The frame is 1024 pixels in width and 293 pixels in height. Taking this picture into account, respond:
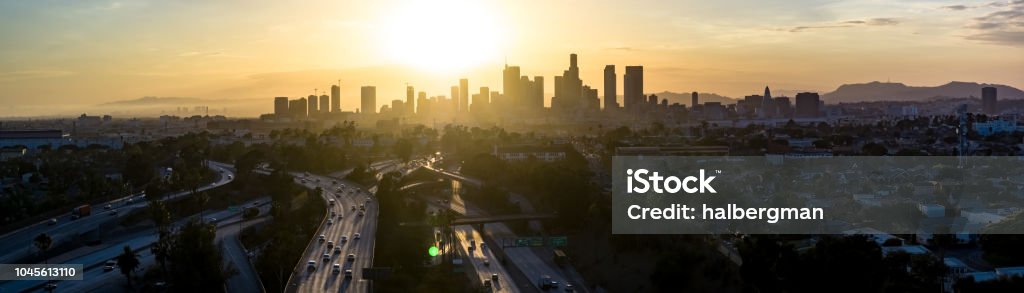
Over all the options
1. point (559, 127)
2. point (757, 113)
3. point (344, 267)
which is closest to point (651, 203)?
point (344, 267)

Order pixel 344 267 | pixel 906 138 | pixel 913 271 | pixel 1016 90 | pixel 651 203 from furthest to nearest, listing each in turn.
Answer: pixel 1016 90, pixel 906 138, pixel 651 203, pixel 344 267, pixel 913 271

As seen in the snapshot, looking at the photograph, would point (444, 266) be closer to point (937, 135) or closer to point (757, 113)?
point (937, 135)

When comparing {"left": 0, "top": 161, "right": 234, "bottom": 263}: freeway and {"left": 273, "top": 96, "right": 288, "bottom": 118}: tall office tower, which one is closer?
{"left": 0, "top": 161, "right": 234, "bottom": 263}: freeway

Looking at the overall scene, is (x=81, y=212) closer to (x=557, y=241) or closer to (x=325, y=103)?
(x=557, y=241)

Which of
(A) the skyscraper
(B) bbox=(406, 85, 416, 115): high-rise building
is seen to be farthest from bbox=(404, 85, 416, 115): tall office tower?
(A) the skyscraper

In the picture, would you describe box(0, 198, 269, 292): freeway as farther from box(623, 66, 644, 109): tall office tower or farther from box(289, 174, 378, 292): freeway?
box(623, 66, 644, 109): tall office tower

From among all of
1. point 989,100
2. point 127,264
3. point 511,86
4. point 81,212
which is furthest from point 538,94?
point 127,264
